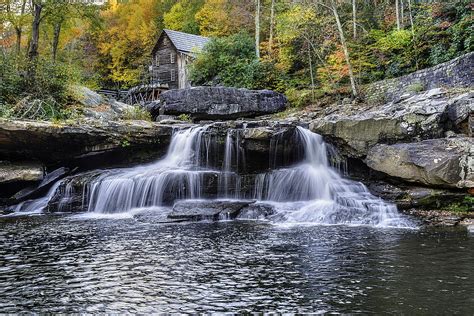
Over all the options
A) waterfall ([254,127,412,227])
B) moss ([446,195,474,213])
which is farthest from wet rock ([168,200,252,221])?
moss ([446,195,474,213])

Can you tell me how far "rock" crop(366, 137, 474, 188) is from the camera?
32.9 ft

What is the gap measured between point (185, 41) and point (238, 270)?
33324 mm

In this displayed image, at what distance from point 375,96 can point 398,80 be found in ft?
3.79

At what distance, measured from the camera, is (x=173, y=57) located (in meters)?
37.3

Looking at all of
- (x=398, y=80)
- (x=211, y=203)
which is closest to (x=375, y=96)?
(x=398, y=80)

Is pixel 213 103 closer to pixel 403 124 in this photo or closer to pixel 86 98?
pixel 86 98

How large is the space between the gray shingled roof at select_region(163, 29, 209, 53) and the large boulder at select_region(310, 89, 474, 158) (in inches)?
976

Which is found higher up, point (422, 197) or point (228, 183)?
point (228, 183)

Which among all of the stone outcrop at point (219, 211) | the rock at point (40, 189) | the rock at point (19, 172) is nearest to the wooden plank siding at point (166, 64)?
the rock at point (40, 189)

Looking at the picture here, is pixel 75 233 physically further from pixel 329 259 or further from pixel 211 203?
pixel 329 259

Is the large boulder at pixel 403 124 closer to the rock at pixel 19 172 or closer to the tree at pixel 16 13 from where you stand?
the rock at pixel 19 172

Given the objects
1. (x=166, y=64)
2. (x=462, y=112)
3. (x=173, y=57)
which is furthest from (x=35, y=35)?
(x=166, y=64)

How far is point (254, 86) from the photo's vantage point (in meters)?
24.8

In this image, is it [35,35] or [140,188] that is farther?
[35,35]
